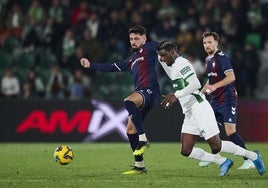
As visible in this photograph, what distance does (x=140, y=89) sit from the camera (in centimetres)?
1173

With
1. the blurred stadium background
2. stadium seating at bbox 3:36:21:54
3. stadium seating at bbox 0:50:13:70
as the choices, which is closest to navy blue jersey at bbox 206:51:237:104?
the blurred stadium background

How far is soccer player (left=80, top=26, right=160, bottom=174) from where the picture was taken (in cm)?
1141

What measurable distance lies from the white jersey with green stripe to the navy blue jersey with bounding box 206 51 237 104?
0.95 meters

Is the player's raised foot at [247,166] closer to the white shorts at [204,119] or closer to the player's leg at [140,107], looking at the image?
the white shorts at [204,119]

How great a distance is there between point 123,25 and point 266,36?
4026 mm

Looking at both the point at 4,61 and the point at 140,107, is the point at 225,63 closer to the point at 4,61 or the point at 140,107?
the point at 140,107

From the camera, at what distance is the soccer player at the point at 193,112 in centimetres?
1073

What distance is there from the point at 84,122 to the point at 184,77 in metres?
9.21

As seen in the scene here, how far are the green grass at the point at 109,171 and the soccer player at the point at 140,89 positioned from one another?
20.9 inches

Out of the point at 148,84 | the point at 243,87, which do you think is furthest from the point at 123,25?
the point at 148,84

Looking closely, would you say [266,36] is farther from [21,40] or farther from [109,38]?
[21,40]

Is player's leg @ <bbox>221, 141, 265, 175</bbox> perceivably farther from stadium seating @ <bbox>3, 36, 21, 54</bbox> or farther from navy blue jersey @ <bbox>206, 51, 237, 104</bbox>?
stadium seating @ <bbox>3, 36, 21, 54</bbox>

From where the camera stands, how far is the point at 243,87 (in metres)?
20.1

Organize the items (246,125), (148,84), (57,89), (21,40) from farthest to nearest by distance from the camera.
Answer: (21,40)
(57,89)
(246,125)
(148,84)
